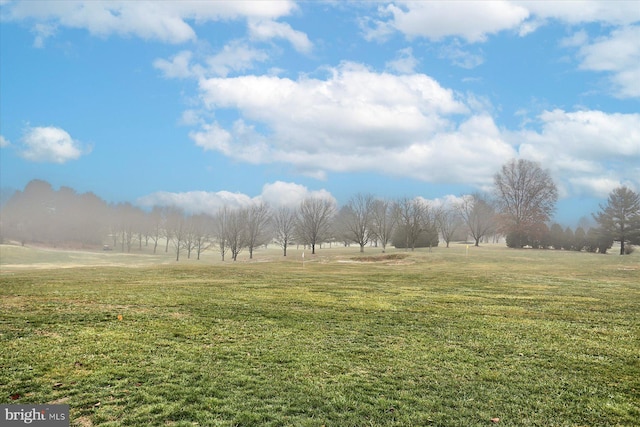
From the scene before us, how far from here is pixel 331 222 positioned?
258 feet

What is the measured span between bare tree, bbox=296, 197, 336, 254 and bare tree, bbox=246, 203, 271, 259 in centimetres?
672

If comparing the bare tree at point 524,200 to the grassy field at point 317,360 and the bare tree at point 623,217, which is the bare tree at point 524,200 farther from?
the grassy field at point 317,360

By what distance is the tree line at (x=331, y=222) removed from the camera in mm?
61375

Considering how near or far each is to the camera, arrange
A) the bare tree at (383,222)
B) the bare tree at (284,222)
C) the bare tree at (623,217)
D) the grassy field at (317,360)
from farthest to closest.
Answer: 1. the bare tree at (284,222)
2. the bare tree at (383,222)
3. the bare tree at (623,217)
4. the grassy field at (317,360)

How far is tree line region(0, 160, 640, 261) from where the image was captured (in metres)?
61.4

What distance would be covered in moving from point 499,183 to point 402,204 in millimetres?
18373

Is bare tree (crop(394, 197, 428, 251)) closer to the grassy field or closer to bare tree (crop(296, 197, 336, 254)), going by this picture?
bare tree (crop(296, 197, 336, 254))

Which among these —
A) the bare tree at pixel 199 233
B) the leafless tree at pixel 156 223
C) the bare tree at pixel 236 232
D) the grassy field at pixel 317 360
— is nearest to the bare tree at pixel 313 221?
the bare tree at pixel 236 232

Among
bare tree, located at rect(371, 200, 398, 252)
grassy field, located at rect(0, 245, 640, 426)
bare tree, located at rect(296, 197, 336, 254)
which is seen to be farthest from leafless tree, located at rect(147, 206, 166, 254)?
grassy field, located at rect(0, 245, 640, 426)

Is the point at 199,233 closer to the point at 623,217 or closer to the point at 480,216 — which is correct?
the point at 480,216

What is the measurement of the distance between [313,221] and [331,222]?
11993 mm

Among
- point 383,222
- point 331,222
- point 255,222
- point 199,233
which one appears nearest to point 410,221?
point 383,222

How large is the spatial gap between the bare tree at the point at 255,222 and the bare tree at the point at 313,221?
6.72 metres

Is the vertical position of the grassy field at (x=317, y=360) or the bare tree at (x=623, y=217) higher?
the bare tree at (x=623, y=217)
